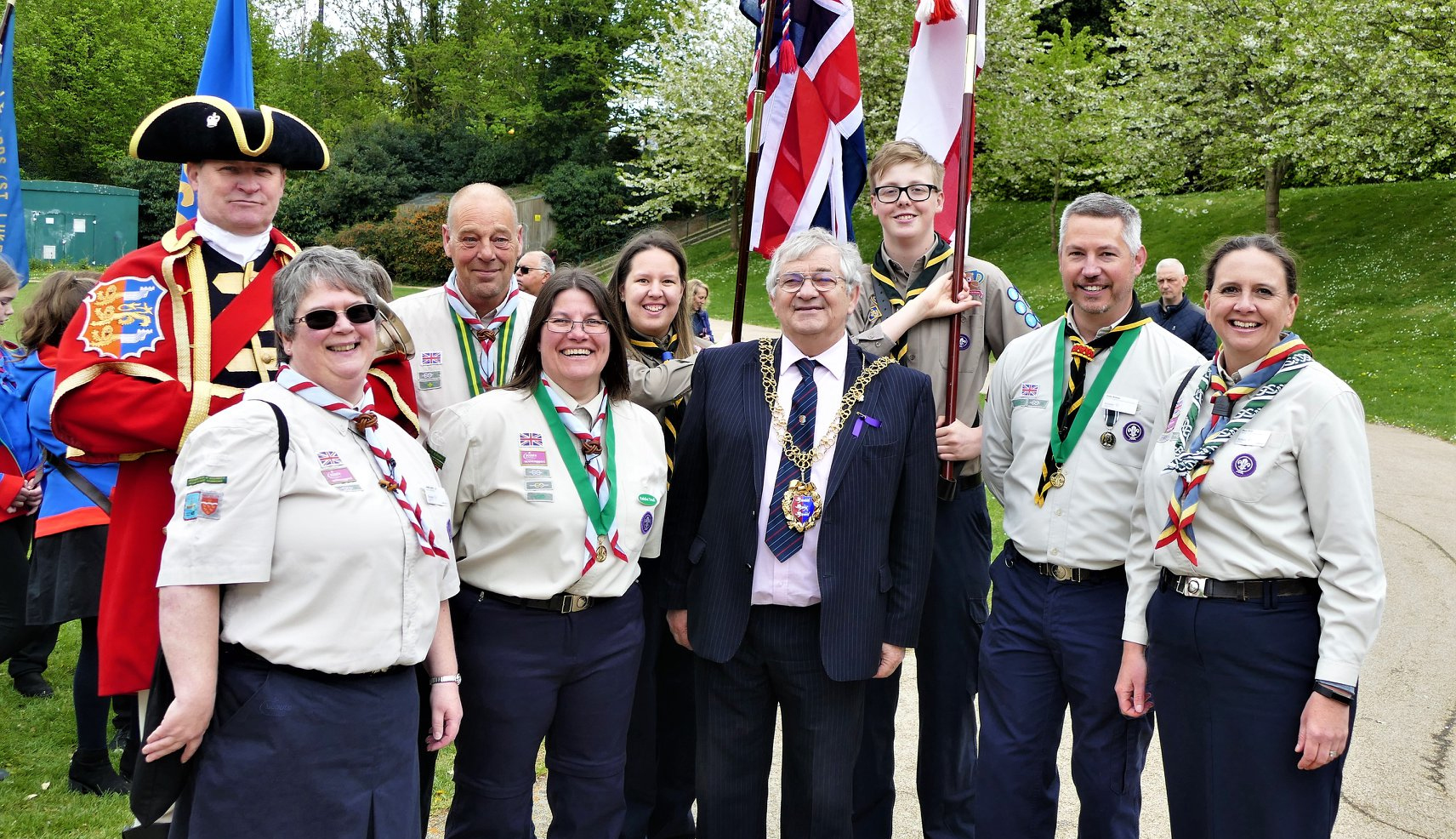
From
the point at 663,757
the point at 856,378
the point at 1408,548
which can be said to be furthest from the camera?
the point at 1408,548

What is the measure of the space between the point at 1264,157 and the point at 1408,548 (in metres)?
15.1

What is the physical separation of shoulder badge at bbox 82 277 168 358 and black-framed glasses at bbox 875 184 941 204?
272 cm

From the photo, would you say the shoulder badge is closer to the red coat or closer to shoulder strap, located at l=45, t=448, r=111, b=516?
the red coat

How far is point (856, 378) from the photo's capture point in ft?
12.8

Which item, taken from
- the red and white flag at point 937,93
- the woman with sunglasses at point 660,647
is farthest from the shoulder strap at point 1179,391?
the woman with sunglasses at point 660,647

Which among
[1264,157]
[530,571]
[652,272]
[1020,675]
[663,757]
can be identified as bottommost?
[663,757]

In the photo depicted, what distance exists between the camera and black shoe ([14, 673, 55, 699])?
637 cm

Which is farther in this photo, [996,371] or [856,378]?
[996,371]

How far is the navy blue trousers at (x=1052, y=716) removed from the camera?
12.7ft

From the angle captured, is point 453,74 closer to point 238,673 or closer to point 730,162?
point 730,162

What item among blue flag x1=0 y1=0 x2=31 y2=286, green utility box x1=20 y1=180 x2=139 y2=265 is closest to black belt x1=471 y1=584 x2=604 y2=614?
blue flag x1=0 y1=0 x2=31 y2=286

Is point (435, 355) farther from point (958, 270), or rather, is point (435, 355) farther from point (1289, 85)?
point (1289, 85)

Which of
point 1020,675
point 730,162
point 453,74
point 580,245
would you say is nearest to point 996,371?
point 1020,675

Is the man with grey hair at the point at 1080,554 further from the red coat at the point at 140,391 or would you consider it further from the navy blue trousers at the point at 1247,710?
the red coat at the point at 140,391
